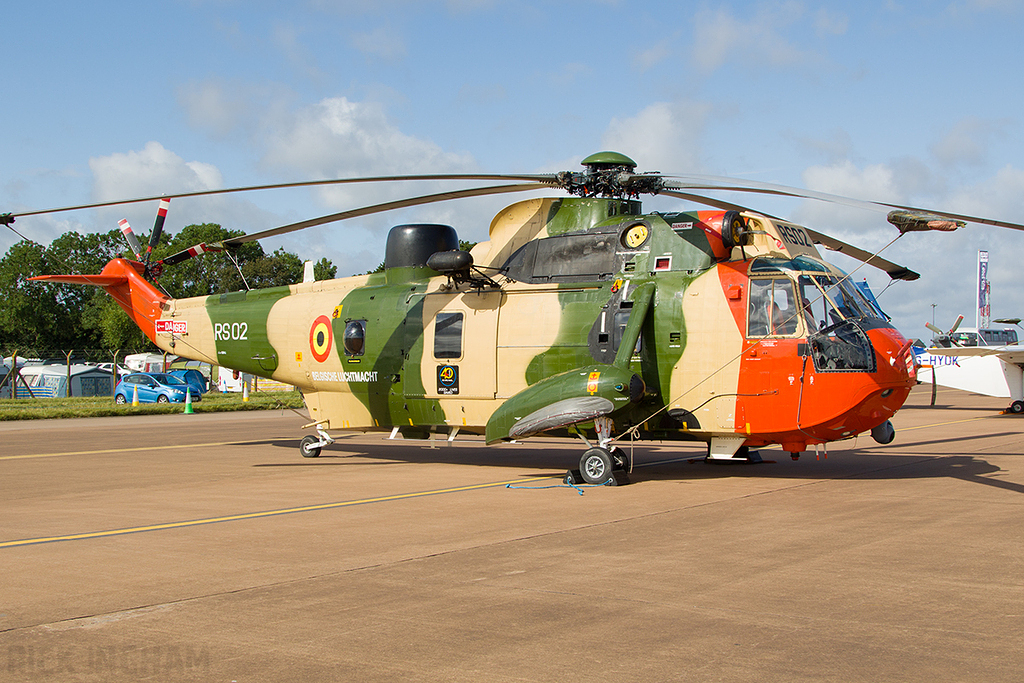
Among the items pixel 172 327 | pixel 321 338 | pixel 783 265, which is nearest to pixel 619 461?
pixel 783 265

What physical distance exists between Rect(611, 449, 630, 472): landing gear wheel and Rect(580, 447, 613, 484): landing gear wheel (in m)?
0.11

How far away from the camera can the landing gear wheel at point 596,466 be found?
42.3 ft

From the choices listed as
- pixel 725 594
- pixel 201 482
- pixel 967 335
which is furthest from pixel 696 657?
pixel 967 335

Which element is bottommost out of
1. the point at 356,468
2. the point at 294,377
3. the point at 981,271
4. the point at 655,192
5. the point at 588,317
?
the point at 356,468

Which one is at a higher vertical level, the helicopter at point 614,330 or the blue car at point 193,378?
the helicopter at point 614,330

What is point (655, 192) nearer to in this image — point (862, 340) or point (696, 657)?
point (862, 340)

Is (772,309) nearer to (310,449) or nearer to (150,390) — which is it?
(310,449)

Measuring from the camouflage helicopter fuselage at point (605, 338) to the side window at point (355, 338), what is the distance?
0.03 metres

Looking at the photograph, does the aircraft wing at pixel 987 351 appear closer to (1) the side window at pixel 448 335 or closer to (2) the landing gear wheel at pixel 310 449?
(1) the side window at pixel 448 335

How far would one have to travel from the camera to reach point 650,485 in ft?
43.1

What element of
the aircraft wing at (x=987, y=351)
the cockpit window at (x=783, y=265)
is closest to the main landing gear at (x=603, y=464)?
the cockpit window at (x=783, y=265)

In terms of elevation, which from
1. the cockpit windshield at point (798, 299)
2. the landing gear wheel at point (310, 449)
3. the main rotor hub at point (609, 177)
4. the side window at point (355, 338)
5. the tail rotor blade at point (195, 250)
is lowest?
the landing gear wheel at point (310, 449)

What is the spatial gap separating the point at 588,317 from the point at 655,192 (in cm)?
220

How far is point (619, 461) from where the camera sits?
13.1 meters
